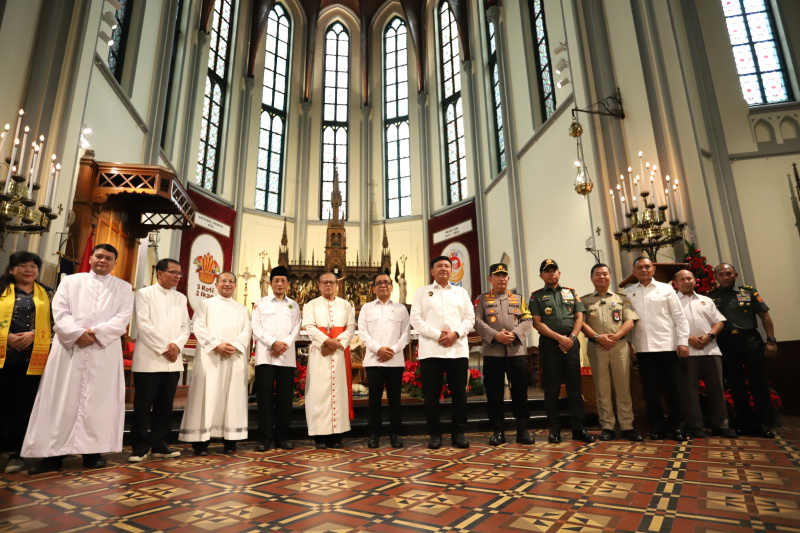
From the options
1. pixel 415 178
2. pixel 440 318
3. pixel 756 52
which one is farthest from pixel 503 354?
pixel 415 178

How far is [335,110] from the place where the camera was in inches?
577

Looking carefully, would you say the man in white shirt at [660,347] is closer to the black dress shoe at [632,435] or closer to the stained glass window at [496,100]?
the black dress shoe at [632,435]

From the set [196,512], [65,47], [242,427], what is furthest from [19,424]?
[65,47]

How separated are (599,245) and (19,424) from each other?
6615mm

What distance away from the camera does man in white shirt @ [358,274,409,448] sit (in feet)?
11.7

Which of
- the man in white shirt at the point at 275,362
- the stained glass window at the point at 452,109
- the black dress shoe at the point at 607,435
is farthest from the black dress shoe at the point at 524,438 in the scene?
the stained glass window at the point at 452,109

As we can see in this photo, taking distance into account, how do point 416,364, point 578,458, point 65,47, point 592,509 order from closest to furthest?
point 592,509 → point 578,458 → point 65,47 → point 416,364

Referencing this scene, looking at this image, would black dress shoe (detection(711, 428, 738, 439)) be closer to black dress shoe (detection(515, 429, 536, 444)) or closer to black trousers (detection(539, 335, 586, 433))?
black trousers (detection(539, 335, 586, 433))

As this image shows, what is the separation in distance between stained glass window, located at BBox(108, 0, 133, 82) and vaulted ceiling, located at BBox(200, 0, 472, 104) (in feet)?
17.9

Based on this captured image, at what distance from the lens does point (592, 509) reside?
1.80 metres

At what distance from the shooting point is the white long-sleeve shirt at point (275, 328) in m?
3.64

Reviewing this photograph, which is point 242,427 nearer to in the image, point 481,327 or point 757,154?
point 481,327

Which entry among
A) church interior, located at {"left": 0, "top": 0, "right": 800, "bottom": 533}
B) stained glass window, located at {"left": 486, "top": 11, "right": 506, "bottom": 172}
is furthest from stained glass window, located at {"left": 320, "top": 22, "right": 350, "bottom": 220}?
stained glass window, located at {"left": 486, "top": 11, "right": 506, "bottom": 172}

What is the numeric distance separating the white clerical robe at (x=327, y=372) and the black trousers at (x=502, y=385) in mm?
1177
